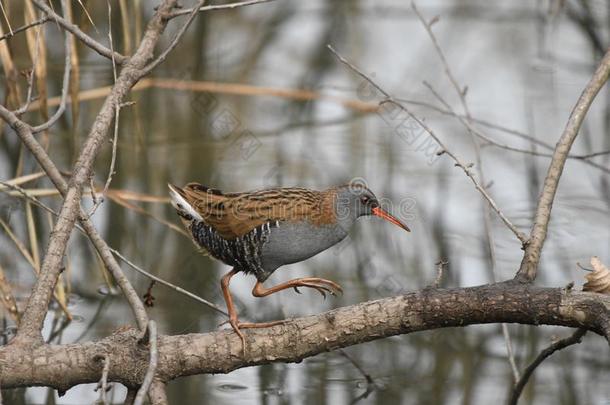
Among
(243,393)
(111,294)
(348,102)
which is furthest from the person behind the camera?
(348,102)

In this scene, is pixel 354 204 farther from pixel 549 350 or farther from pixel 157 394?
pixel 157 394

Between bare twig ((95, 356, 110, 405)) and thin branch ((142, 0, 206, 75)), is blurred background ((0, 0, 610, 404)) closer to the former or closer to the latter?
thin branch ((142, 0, 206, 75))

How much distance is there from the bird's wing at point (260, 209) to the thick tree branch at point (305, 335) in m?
0.50

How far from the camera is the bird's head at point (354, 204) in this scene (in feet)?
12.6

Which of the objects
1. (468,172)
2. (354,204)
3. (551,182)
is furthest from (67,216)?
(551,182)

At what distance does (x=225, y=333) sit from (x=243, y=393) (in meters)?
1.43

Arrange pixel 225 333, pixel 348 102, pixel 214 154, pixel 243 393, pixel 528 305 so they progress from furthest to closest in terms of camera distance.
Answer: pixel 348 102
pixel 214 154
pixel 243 393
pixel 225 333
pixel 528 305

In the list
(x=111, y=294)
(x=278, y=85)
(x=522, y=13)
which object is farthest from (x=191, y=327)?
(x=522, y=13)

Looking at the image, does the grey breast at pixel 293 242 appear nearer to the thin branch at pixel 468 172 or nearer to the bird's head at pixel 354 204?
the bird's head at pixel 354 204

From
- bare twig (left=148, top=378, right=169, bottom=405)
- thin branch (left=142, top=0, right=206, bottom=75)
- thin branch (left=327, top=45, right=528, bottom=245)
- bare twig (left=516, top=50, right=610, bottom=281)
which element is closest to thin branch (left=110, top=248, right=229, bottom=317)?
bare twig (left=148, top=378, right=169, bottom=405)

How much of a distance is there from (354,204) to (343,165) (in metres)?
3.16

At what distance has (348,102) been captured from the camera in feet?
25.3

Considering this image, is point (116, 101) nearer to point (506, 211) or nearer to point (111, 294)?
point (111, 294)

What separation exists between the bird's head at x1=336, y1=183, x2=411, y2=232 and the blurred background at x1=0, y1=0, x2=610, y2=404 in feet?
1.81
